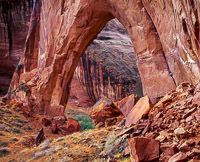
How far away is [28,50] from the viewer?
10180 mm

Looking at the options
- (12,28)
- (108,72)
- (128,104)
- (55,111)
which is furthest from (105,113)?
(12,28)

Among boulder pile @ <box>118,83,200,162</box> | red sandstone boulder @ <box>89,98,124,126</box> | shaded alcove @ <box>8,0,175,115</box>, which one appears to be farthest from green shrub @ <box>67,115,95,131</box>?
boulder pile @ <box>118,83,200,162</box>

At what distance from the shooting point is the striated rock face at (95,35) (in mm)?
3273

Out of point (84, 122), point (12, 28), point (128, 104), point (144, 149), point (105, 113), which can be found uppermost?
point (12, 28)

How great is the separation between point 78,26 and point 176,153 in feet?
20.6

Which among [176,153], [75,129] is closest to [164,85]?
[176,153]

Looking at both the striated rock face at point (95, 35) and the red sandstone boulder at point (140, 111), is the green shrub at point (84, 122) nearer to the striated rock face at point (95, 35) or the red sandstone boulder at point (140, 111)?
the striated rock face at point (95, 35)

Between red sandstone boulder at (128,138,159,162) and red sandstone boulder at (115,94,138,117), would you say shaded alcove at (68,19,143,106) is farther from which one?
red sandstone boulder at (128,138,159,162)

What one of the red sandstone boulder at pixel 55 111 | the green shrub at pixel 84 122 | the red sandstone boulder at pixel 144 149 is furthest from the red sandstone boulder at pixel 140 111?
the green shrub at pixel 84 122

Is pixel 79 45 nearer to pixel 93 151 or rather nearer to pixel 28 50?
pixel 28 50

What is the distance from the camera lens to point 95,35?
312 inches

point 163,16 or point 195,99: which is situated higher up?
point 163,16

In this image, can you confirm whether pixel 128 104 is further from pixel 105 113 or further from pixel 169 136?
pixel 169 136

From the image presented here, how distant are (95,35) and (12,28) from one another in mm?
11369
